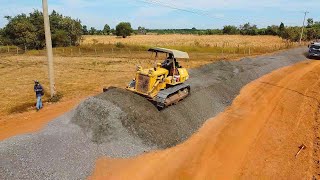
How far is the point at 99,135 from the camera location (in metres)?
12.6

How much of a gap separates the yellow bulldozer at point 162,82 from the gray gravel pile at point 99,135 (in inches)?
20.9

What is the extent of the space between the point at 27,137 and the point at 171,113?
670 cm

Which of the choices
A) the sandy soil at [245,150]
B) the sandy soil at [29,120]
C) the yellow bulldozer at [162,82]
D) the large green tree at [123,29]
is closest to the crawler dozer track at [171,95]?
the yellow bulldozer at [162,82]

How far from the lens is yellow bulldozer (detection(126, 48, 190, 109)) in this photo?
15.6 m

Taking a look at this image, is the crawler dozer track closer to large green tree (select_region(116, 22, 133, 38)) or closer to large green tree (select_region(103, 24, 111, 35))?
large green tree (select_region(116, 22, 133, 38))

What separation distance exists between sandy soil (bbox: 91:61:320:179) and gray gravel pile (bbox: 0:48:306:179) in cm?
56

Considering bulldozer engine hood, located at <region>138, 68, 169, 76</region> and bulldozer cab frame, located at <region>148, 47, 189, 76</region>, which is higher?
bulldozer cab frame, located at <region>148, 47, 189, 76</region>

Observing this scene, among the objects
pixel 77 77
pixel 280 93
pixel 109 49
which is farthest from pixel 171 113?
pixel 109 49

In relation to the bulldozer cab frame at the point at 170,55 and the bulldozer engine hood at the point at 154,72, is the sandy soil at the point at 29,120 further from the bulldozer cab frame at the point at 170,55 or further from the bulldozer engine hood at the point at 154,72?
the bulldozer cab frame at the point at 170,55

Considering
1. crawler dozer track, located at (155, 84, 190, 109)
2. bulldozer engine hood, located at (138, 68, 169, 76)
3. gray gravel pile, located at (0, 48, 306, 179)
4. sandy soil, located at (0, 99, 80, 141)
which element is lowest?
sandy soil, located at (0, 99, 80, 141)

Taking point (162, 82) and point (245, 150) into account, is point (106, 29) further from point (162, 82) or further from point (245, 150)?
point (245, 150)

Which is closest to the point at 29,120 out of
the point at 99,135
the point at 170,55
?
the point at 99,135

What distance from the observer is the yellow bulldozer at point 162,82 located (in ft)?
51.3

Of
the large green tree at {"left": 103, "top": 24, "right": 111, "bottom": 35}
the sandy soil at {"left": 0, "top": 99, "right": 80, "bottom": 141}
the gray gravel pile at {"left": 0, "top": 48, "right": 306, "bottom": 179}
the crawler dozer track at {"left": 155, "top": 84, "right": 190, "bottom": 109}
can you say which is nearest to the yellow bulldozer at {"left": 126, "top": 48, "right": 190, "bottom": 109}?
the crawler dozer track at {"left": 155, "top": 84, "right": 190, "bottom": 109}
